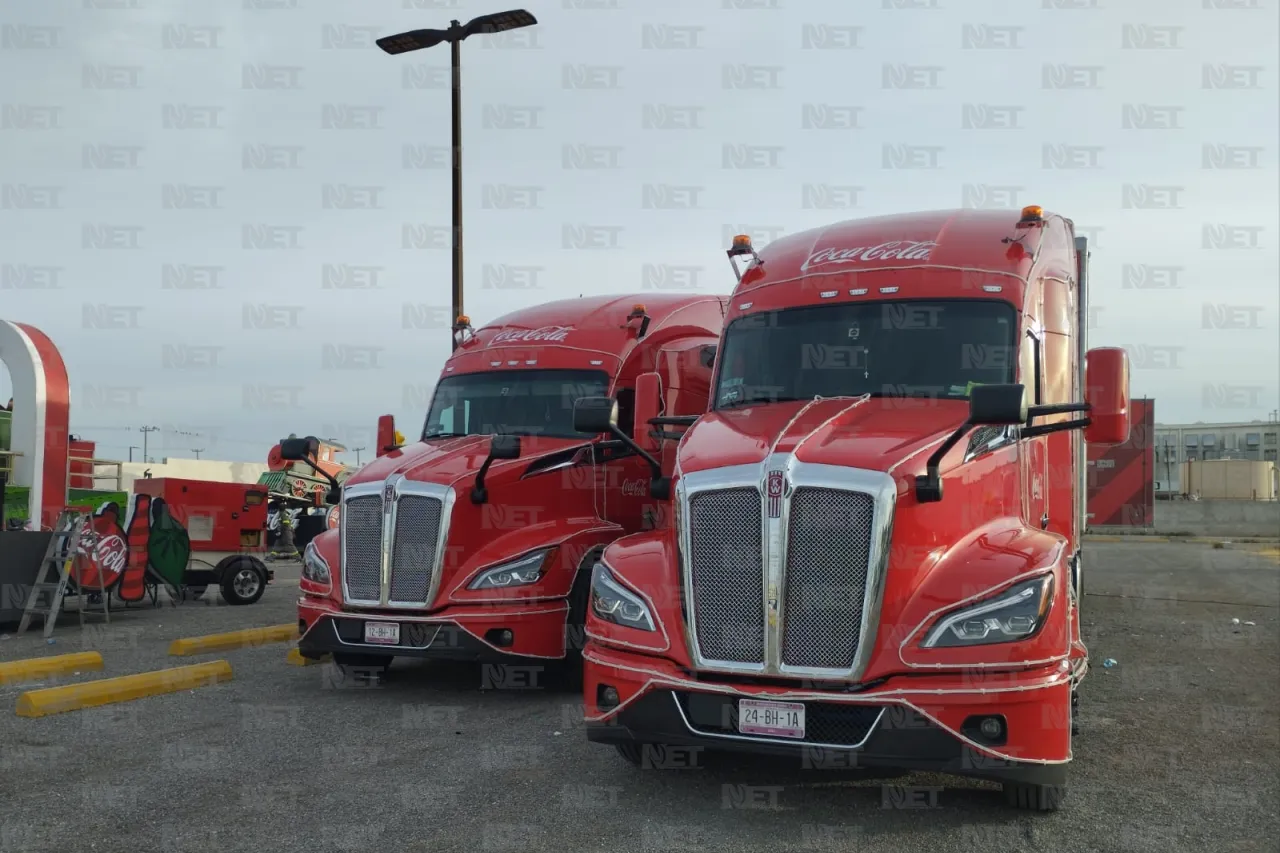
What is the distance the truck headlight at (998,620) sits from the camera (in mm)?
4992

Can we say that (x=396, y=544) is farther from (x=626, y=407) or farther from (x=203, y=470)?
(x=203, y=470)

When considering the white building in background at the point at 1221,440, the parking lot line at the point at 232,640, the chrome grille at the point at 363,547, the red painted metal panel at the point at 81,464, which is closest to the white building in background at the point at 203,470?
the red painted metal panel at the point at 81,464

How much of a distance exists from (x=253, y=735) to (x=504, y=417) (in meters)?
3.71

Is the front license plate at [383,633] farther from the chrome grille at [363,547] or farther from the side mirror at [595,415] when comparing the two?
the side mirror at [595,415]

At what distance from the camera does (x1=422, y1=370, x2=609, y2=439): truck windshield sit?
31.9 feet

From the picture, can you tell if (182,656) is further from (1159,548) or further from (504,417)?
(1159,548)

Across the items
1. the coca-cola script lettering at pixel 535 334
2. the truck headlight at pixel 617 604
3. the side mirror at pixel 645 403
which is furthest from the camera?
the coca-cola script lettering at pixel 535 334

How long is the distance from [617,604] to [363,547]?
130 inches

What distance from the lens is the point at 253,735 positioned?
7016 millimetres

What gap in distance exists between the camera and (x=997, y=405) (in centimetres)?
538

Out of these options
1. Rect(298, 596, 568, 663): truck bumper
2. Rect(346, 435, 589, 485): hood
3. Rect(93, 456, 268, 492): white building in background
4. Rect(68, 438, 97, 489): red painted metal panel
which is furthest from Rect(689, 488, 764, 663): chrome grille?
Rect(93, 456, 268, 492): white building in background

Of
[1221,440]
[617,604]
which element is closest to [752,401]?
[617,604]

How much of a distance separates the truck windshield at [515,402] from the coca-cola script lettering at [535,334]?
1.29ft

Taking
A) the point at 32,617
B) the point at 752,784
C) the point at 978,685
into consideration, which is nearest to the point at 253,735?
the point at 752,784
